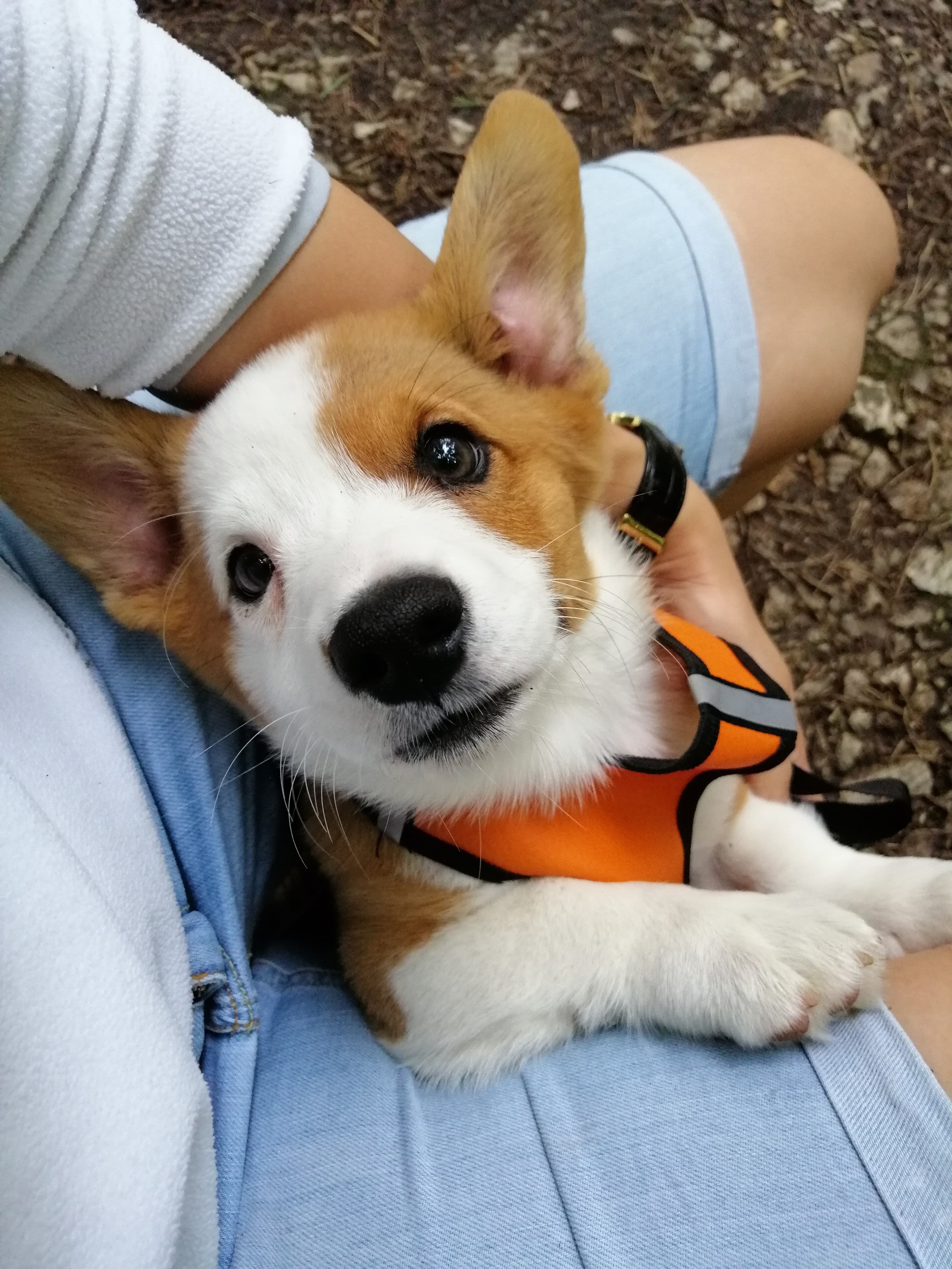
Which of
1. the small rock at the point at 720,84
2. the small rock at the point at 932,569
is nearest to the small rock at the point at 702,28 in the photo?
the small rock at the point at 720,84

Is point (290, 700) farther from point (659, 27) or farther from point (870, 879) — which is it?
point (659, 27)

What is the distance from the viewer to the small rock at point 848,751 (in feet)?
8.81

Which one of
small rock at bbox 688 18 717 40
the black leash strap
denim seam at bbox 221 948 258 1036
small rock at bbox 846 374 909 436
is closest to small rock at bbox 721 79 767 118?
small rock at bbox 688 18 717 40

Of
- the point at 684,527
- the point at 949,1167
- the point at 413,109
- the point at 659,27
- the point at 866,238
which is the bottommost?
the point at 949,1167

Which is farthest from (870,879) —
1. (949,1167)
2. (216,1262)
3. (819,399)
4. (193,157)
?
(193,157)

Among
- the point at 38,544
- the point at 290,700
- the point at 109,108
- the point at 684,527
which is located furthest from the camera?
the point at 684,527

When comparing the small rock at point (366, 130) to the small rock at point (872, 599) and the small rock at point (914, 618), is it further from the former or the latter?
the small rock at point (914, 618)

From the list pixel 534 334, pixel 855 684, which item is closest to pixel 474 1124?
pixel 534 334

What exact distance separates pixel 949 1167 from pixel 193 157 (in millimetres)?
1717

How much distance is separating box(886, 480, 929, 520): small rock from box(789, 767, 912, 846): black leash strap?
47.0 inches

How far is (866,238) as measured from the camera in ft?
6.95

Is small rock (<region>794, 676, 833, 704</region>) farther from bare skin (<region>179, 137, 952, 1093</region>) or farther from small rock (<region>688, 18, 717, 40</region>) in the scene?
small rock (<region>688, 18, 717, 40</region>)

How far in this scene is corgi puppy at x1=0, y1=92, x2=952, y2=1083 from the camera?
1.25m

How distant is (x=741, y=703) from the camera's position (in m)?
1.56
